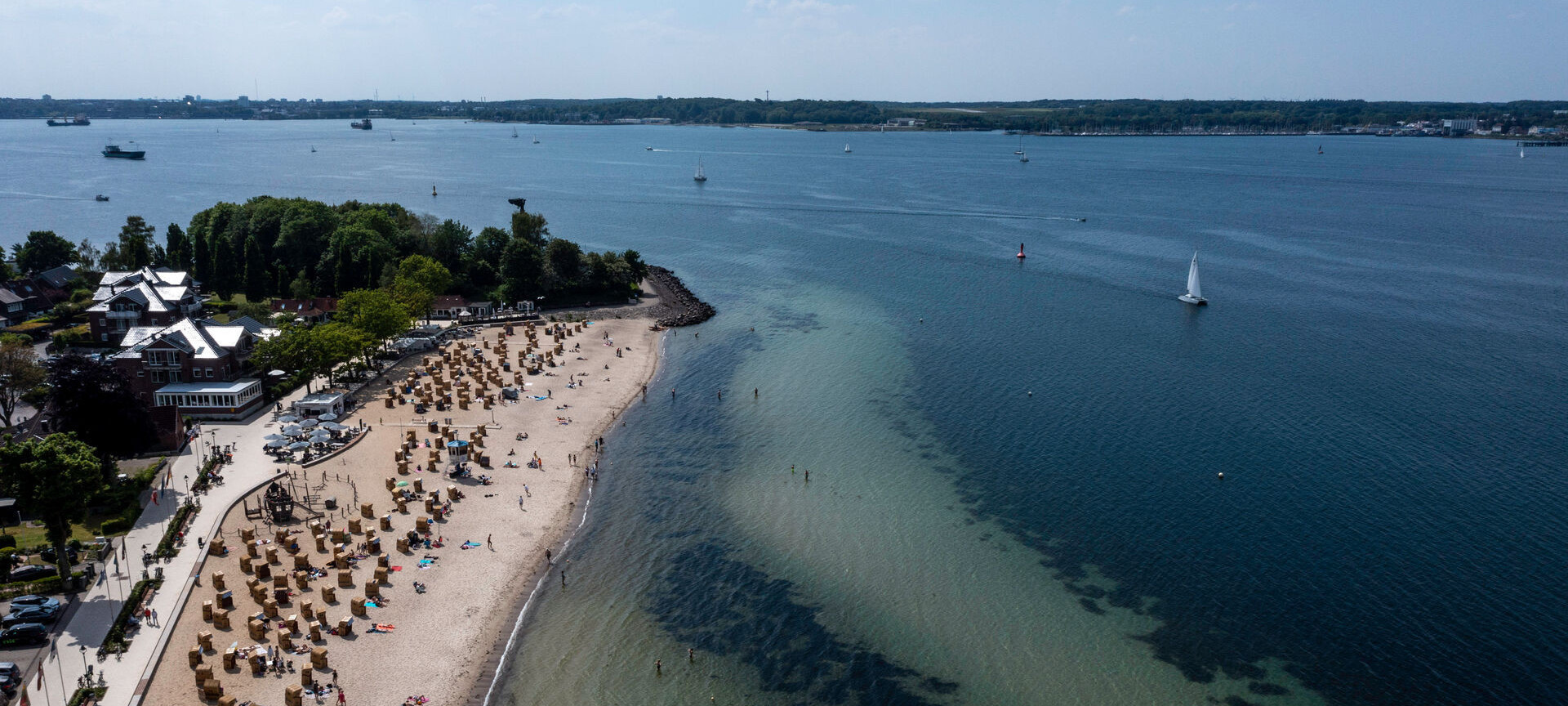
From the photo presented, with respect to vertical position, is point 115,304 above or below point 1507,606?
above

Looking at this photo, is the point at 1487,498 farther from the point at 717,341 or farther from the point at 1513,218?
the point at 1513,218

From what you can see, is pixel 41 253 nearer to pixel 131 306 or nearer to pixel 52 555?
pixel 131 306

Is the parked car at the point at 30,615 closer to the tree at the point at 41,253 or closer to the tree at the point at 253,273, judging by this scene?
the tree at the point at 253,273

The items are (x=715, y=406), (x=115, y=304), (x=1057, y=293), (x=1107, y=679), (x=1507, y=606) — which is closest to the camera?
(x=1107, y=679)

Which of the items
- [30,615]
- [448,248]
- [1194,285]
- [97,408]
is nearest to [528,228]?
[448,248]

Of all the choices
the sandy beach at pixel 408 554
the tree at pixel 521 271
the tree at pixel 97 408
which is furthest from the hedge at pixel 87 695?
the tree at pixel 521 271

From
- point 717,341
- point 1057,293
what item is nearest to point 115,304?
point 717,341

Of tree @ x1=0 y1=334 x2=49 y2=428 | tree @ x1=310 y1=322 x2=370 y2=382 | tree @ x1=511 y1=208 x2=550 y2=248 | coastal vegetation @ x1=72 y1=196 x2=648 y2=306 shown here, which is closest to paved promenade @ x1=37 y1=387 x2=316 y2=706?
tree @ x1=310 y1=322 x2=370 y2=382
